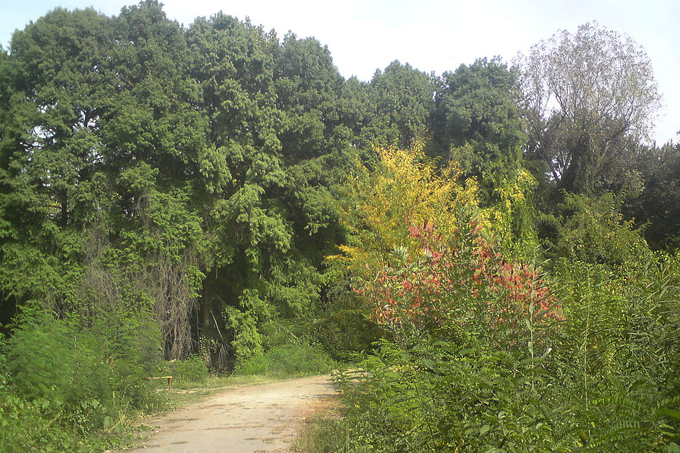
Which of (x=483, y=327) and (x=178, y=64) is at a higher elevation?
(x=178, y=64)

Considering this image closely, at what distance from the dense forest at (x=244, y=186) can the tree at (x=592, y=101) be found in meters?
0.08

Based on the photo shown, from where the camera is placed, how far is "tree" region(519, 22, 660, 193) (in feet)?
75.8

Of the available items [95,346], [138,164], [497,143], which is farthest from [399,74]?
[95,346]

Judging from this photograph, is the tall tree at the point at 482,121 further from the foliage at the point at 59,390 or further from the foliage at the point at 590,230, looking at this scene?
the foliage at the point at 59,390

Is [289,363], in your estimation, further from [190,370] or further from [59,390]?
[59,390]

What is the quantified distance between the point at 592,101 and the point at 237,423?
20615 mm

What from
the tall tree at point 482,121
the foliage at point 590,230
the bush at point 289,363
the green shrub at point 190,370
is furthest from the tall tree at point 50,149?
the foliage at point 590,230

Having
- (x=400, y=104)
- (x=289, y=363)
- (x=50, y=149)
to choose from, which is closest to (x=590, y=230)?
(x=400, y=104)

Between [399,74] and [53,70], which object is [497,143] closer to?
[399,74]

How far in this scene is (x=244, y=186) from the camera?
61.3 ft

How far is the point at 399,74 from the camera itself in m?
24.1

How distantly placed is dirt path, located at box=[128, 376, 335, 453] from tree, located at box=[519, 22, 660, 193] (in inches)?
646

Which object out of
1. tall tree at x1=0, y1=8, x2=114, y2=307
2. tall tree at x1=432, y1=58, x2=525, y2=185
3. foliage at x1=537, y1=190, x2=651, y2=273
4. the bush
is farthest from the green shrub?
tall tree at x1=432, y1=58, x2=525, y2=185

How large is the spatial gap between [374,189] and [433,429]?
13863 mm
